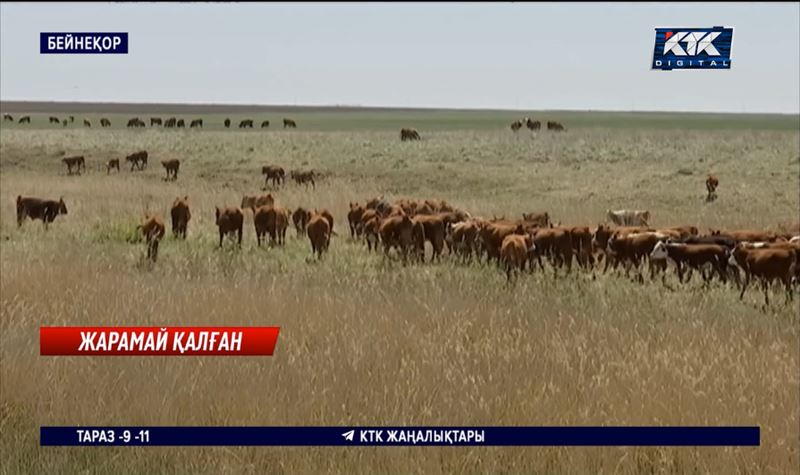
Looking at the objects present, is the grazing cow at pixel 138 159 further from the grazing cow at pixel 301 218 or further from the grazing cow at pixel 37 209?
the grazing cow at pixel 301 218

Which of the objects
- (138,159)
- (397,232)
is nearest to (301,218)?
(397,232)

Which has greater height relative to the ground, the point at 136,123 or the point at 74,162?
the point at 136,123

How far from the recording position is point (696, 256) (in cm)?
1218

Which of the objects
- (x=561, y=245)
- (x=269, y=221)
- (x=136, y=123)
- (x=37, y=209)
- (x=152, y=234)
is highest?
(x=136, y=123)

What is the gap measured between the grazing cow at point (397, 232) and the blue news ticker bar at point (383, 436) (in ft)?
29.1

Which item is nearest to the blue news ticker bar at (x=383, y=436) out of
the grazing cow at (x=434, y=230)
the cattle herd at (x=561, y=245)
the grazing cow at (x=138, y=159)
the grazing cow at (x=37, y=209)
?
the cattle herd at (x=561, y=245)

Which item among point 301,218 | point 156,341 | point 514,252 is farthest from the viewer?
point 301,218

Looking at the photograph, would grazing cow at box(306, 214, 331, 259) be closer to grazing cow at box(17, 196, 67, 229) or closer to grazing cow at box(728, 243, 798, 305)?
grazing cow at box(728, 243, 798, 305)

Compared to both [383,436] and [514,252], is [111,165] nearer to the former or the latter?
[514,252]

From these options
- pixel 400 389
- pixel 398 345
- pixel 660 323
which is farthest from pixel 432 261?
pixel 400 389

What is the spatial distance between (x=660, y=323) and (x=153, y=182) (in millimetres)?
28148

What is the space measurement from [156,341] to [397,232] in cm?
806

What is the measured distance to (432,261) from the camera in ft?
44.7

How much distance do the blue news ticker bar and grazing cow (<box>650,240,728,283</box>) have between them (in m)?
7.32
